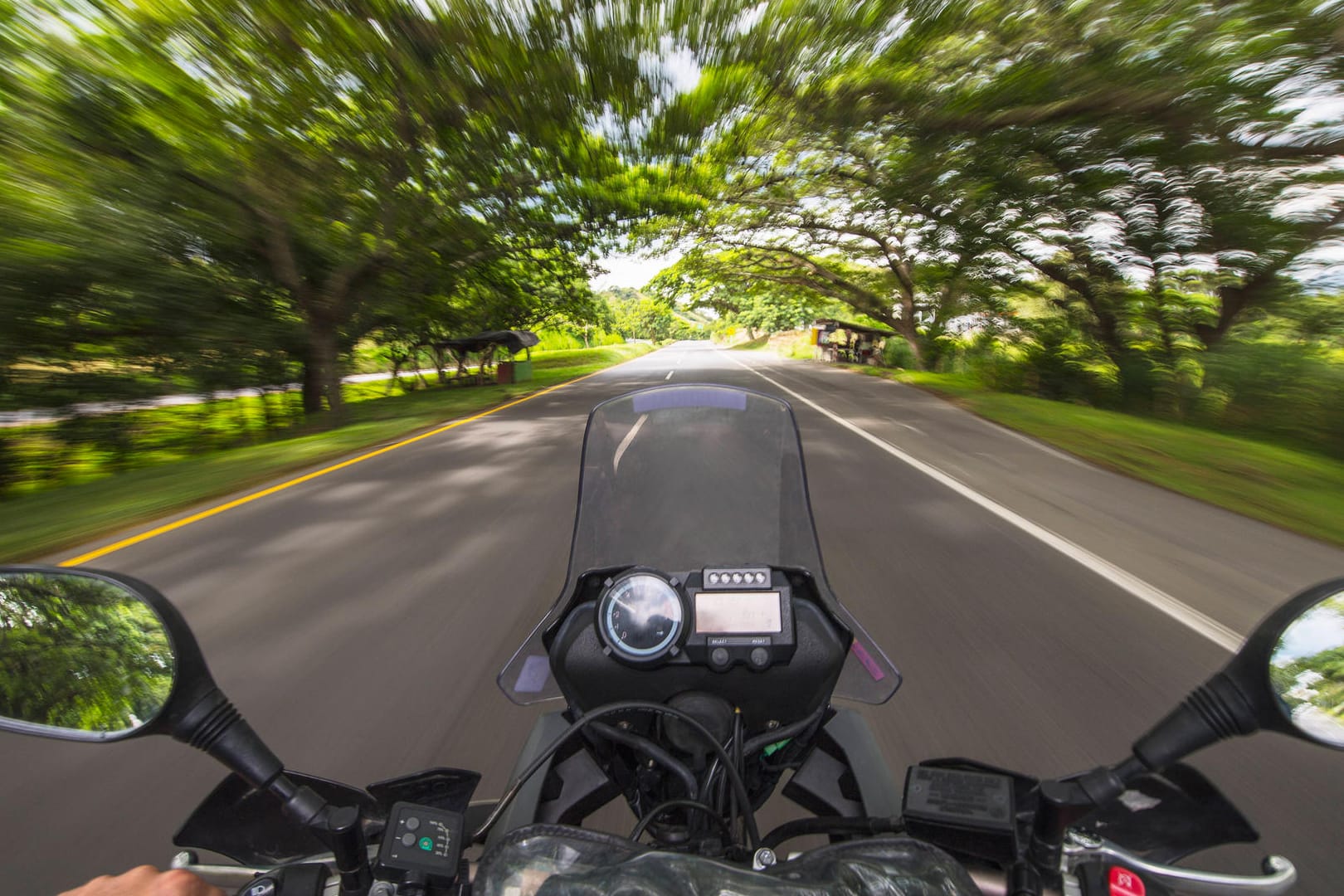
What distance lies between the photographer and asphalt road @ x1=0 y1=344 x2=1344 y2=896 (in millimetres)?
2428

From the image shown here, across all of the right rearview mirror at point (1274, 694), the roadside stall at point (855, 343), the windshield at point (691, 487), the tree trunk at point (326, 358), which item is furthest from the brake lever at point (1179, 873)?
the roadside stall at point (855, 343)

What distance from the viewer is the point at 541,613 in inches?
158

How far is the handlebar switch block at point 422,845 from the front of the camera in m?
1.02

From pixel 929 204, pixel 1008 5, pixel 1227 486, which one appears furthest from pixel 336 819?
pixel 929 204

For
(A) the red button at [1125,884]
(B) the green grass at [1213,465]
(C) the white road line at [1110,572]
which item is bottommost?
(B) the green grass at [1213,465]

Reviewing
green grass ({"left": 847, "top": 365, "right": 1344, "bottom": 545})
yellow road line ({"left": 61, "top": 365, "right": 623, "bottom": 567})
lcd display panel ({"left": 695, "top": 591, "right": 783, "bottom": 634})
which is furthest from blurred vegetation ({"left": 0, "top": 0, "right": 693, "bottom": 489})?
lcd display panel ({"left": 695, "top": 591, "right": 783, "bottom": 634})

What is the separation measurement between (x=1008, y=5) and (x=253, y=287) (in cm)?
1531

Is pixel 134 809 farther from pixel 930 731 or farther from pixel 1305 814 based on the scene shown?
pixel 1305 814

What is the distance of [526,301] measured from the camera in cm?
3061

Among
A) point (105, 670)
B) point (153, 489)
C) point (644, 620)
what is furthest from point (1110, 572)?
point (153, 489)

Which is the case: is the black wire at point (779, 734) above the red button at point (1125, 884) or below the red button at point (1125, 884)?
below

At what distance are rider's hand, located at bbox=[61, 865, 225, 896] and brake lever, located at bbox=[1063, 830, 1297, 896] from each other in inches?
57.1

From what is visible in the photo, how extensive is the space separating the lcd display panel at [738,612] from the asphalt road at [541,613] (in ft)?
4.61

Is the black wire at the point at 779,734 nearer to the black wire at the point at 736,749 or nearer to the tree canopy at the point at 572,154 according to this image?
the black wire at the point at 736,749
